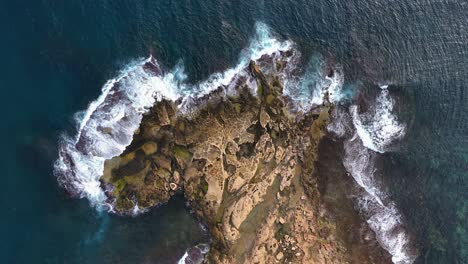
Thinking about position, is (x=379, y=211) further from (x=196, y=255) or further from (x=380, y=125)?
(x=196, y=255)

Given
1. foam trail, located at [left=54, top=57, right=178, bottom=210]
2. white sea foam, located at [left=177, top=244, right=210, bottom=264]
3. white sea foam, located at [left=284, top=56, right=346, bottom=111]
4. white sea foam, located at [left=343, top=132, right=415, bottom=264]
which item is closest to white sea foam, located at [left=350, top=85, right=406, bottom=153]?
white sea foam, located at [left=343, top=132, right=415, bottom=264]

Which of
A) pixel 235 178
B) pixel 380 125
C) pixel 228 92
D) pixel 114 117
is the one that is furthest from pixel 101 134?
pixel 380 125

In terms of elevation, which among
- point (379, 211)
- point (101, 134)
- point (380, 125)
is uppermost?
point (101, 134)

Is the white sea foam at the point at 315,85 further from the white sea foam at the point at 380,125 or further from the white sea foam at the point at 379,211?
the white sea foam at the point at 379,211

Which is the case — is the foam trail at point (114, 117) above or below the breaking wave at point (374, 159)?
above

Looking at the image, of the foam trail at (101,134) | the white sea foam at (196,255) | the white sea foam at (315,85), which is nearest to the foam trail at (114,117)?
the foam trail at (101,134)

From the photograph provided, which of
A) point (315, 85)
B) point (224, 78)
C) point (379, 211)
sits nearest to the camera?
point (224, 78)
